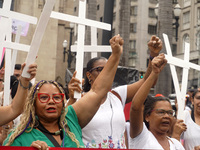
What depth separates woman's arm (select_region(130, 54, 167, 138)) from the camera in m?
4.11

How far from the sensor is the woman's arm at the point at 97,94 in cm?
378

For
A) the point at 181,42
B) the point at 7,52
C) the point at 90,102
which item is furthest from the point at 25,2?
the point at 181,42

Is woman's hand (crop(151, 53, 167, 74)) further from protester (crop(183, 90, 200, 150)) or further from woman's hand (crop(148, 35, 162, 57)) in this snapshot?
protester (crop(183, 90, 200, 150))

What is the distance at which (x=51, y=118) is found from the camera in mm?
3543

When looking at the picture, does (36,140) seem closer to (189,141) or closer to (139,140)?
(139,140)

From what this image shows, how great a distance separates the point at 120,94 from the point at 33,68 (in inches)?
48.2

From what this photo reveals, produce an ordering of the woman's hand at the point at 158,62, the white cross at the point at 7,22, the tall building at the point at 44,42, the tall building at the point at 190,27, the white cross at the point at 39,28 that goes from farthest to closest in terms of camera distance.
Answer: the tall building at the point at 190,27 → the tall building at the point at 44,42 → the white cross at the point at 7,22 → the woman's hand at the point at 158,62 → the white cross at the point at 39,28

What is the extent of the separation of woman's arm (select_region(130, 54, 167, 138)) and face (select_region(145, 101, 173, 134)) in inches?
11.8

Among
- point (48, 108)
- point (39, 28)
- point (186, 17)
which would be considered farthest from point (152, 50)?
point (186, 17)

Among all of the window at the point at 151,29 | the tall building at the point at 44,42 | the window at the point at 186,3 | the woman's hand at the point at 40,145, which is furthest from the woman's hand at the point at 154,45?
the window at the point at 151,29

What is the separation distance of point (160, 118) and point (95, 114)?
761 mm

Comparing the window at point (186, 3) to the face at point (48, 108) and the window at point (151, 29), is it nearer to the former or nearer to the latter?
the window at point (151, 29)

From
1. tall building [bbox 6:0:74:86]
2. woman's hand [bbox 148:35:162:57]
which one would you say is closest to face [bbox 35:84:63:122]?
woman's hand [bbox 148:35:162:57]

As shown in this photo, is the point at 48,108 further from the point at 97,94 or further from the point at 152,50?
the point at 152,50
